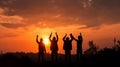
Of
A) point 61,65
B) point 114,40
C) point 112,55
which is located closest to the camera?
point 61,65

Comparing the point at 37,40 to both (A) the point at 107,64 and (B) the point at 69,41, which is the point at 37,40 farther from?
(A) the point at 107,64

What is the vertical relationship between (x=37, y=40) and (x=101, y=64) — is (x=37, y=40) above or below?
above

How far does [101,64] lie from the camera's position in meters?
44.7

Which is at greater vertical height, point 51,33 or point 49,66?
point 51,33

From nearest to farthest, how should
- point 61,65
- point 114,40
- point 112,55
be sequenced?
point 61,65, point 112,55, point 114,40

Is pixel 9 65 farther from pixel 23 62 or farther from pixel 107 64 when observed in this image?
pixel 107 64

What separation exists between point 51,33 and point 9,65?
8.54m

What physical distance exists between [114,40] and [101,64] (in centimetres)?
2783

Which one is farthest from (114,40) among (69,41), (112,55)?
(69,41)

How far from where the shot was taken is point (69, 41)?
4491cm

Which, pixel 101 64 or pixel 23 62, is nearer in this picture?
pixel 101 64

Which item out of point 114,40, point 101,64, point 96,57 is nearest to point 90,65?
point 101,64

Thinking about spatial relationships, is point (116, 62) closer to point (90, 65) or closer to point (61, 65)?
point (90, 65)

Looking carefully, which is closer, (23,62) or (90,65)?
(90,65)
